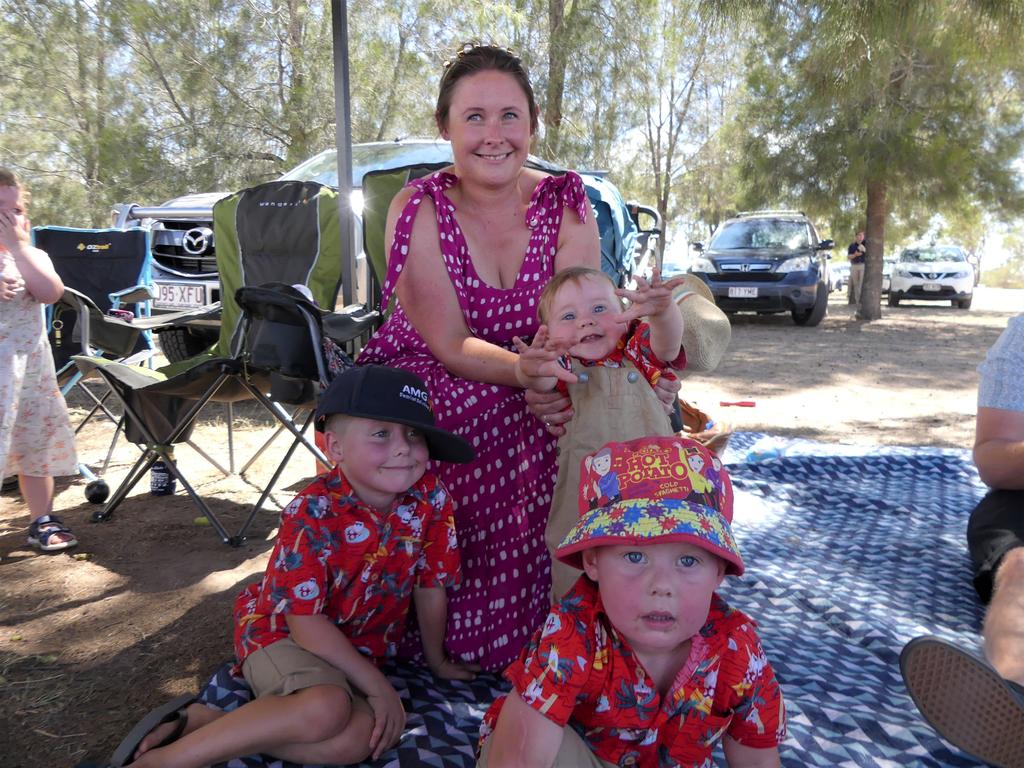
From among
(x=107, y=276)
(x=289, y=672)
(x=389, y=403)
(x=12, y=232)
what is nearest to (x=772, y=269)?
(x=107, y=276)

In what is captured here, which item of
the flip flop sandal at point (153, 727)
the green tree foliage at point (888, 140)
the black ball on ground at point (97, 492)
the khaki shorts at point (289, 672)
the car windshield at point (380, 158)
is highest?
the green tree foliage at point (888, 140)

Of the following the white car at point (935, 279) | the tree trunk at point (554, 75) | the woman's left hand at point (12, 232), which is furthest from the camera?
the white car at point (935, 279)

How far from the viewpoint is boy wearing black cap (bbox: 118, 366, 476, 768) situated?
1.70 metres

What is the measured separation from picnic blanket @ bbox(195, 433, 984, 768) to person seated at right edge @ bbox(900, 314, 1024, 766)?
0.81 ft

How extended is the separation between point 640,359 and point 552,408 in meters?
0.26

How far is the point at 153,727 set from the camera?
1.72m

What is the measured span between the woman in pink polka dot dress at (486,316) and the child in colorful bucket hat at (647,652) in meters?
0.72

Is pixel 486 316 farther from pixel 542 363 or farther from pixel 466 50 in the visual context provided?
pixel 466 50

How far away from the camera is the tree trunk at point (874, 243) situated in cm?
1343

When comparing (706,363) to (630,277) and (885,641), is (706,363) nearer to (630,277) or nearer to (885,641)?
(885,641)

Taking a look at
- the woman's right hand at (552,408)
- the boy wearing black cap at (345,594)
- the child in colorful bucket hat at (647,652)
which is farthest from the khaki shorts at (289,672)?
the woman's right hand at (552,408)

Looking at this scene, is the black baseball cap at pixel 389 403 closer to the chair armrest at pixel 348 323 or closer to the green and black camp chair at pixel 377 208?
the chair armrest at pixel 348 323

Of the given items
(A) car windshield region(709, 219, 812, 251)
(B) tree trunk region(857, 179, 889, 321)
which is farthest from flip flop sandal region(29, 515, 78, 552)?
(B) tree trunk region(857, 179, 889, 321)

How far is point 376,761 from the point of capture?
Answer: 1.81 metres
